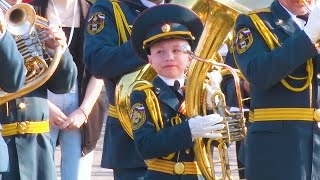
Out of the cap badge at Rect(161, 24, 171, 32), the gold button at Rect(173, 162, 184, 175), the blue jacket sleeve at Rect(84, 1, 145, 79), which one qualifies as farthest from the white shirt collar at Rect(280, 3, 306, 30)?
the blue jacket sleeve at Rect(84, 1, 145, 79)

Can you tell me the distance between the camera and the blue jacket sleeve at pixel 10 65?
19.4 ft

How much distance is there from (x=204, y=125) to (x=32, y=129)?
3.94 feet

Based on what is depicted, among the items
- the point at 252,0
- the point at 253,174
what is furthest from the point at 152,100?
the point at 252,0

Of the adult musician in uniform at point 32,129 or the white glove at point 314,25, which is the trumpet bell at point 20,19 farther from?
the white glove at point 314,25

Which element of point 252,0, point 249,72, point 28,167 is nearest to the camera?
point 249,72

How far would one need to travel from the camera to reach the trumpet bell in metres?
6.45

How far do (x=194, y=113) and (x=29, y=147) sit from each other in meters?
1.09

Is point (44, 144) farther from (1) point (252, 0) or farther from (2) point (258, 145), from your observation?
(1) point (252, 0)

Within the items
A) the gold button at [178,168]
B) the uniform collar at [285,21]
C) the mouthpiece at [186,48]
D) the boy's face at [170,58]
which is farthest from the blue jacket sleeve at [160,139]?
the uniform collar at [285,21]

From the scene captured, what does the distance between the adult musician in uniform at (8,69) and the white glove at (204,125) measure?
85 centimetres

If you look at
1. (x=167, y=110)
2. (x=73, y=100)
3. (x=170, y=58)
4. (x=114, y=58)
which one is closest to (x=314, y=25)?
(x=170, y=58)

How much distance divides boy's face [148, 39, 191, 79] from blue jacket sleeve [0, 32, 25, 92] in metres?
0.74

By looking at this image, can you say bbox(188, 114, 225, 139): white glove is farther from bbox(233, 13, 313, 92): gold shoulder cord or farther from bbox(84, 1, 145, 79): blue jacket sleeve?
bbox(84, 1, 145, 79): blue jacket sleeve

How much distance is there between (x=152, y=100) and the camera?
6.48 m
